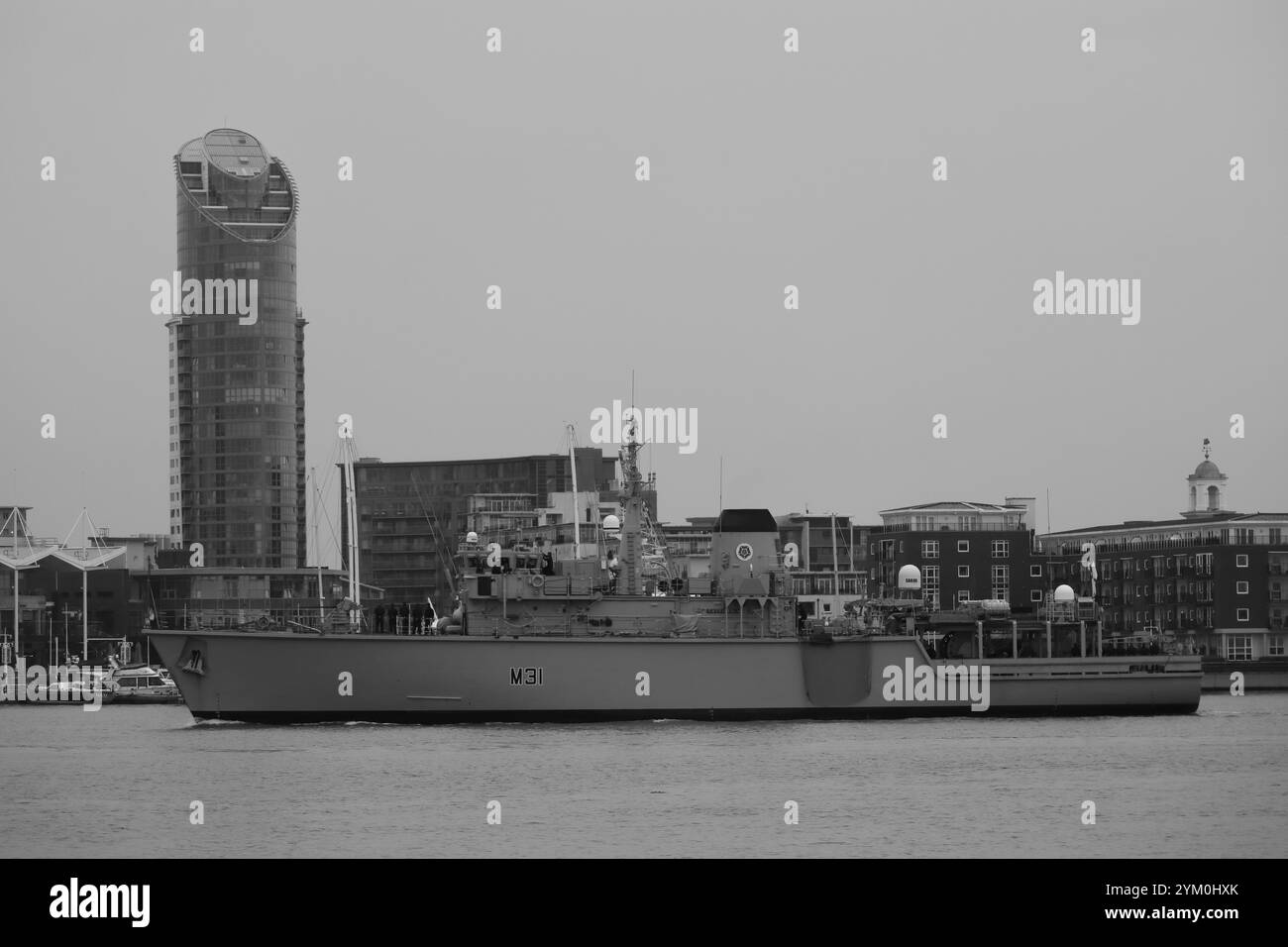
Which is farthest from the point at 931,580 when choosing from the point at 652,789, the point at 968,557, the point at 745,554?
the point at 652,789

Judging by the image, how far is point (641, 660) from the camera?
202ft

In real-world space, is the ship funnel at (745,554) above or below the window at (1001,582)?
above

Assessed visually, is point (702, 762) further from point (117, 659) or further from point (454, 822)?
point (117, 659)

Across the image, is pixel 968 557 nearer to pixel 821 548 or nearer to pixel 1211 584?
pixel 1211 584

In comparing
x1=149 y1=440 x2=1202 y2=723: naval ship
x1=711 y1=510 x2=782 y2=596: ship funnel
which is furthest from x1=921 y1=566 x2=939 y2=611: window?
x1=711 y1=510 x2=782 y2=596: ship funnel

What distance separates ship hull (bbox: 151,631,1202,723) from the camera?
60188 millimetres

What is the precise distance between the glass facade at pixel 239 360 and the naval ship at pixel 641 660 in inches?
3752

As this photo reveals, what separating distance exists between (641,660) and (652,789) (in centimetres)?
1810

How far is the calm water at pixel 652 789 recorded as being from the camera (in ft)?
119

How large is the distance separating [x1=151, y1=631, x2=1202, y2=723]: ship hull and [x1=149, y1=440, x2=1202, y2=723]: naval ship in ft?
0.15

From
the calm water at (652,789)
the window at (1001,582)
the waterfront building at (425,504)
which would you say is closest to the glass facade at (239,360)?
the waterfront building at (425,504)

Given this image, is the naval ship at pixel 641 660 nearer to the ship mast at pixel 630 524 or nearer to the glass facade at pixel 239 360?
the ship mast at pixel 630 524
